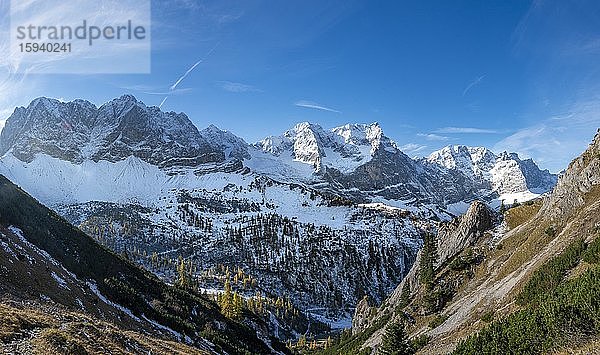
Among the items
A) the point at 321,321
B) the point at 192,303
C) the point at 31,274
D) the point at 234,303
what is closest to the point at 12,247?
the point at 31,274

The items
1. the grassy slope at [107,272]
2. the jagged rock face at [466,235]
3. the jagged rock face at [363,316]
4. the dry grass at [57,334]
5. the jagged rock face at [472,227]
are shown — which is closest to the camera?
the dry grass at [57,334]

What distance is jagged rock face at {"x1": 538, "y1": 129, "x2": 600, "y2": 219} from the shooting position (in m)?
42.8

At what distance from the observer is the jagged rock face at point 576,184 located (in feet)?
140

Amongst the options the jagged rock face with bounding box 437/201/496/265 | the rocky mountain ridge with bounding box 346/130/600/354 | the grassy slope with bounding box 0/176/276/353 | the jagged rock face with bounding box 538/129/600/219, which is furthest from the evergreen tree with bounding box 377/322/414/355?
the jagged rock face with bounding box 437/201/496/265

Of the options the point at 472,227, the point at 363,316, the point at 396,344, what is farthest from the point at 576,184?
the point at 363,316

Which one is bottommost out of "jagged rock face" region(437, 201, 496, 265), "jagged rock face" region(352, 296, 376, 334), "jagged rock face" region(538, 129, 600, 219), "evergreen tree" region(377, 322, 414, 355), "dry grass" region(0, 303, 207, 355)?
"jagged rock face" region(352, 296, 376, 334)

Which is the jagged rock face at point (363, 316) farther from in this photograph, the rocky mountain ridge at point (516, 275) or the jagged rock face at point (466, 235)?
the rocky mountain ridge at point (516, 275)

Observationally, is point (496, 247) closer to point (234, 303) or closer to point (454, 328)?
point (454, 328)

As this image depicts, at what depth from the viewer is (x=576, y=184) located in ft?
146

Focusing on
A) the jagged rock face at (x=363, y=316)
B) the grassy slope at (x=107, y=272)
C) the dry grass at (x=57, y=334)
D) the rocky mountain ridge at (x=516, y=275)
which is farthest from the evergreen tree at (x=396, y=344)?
the jagged rock face at (x=363, y=316)

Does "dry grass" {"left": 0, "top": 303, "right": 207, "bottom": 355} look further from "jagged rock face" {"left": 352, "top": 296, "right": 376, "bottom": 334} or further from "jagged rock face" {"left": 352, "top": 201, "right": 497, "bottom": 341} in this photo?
"jagged rock face" {"left": 352, "top": 296, "right": 376, "bottom": 334}

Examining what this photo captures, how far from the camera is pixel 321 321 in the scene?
7785 inches

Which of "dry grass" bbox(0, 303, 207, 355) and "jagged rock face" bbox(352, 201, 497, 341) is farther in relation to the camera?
"jagged rock face" bbox(352, 201, 497, 341)

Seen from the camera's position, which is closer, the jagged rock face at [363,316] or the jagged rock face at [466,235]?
the jagged rock face at [466,235]
